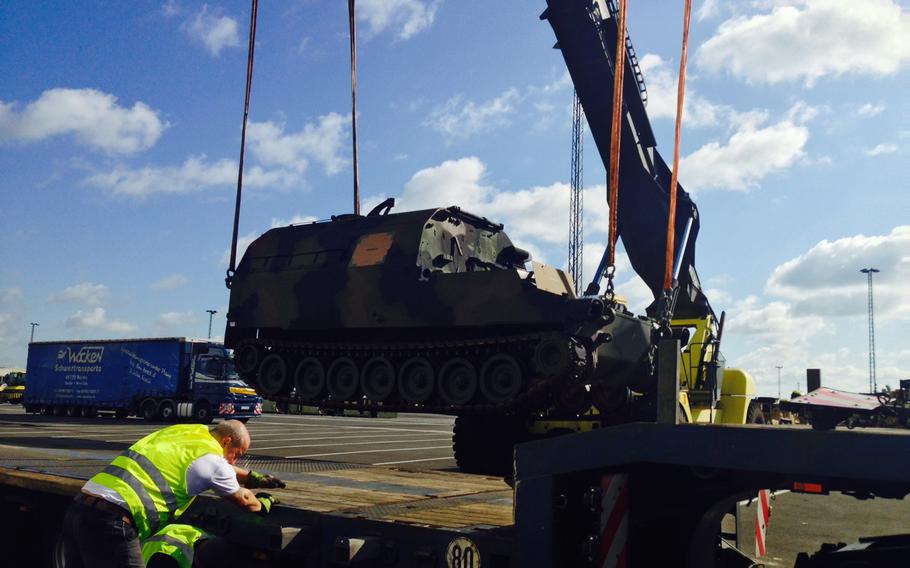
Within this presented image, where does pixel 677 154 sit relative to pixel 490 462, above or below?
above

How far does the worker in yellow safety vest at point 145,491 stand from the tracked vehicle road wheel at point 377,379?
8063 millimetres

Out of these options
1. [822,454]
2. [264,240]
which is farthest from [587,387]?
[822,454]

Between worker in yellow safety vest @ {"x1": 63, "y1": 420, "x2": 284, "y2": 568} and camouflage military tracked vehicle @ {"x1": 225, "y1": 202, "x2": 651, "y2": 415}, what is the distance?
6946mm

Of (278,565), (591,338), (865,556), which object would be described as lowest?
(278,565)

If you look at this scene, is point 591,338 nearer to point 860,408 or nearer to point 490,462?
point 490,462

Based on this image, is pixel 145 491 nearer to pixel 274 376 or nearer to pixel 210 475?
pixel 210 475

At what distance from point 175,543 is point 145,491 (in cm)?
57

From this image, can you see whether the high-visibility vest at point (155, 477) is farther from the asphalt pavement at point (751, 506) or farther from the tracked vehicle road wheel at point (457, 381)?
the tracked vehicle road wheel at point (457, 381)

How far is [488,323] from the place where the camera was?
11.4 metres

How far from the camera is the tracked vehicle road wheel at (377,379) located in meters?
12.4

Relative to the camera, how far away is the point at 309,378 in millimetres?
13305

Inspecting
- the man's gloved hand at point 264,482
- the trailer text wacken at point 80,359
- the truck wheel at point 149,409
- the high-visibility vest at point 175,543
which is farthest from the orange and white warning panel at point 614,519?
the trailer text wacken at point 80,359

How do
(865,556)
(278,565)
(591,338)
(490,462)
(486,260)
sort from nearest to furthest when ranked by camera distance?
(865,556) → (278,565) → (591,338) → (490,462) → (486,260)

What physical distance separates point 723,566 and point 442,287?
26.2ft
